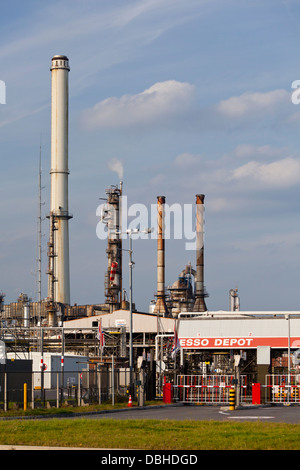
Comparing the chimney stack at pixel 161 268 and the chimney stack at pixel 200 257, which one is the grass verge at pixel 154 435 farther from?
the chimney stack at pixel 200 257

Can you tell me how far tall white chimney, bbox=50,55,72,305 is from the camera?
106 metres

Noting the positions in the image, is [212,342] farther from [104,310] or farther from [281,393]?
[104,310]

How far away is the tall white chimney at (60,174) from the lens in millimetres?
105688

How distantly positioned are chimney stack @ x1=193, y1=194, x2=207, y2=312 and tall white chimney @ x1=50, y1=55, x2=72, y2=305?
18163 millimetres

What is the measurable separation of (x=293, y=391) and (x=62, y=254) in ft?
211

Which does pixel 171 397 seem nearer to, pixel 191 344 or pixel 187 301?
pixel 191 344

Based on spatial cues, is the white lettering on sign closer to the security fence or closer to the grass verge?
the security fence

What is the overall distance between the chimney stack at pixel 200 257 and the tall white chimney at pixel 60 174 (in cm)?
1816

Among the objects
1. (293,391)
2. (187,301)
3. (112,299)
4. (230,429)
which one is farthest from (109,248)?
(230,429)

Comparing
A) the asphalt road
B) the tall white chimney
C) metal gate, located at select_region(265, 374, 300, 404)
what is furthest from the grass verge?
the tall white chimney

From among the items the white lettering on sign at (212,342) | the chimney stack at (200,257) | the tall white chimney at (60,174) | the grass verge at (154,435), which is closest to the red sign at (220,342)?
the white lettering on sign at (212,342)

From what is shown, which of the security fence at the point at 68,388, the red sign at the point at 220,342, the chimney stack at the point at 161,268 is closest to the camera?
the security fence at the point at 68,388

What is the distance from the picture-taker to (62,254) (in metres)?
106
